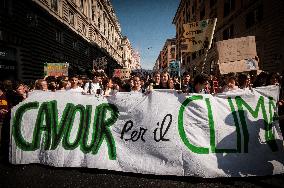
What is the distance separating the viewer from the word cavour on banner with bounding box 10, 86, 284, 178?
14.8 ft

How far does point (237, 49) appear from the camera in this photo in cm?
834

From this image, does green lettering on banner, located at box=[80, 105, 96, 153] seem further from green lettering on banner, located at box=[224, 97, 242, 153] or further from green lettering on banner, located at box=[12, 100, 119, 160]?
green lettering on banner, located at box=[224, 97, 242, 153]

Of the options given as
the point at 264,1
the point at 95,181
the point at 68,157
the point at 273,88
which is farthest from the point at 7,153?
the point at 264,1

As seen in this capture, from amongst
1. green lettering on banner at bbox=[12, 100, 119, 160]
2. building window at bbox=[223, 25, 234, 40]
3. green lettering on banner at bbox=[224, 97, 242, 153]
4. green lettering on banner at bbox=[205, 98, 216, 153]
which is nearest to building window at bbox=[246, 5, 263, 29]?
building window at bbox=[223, 25, 234, 40]

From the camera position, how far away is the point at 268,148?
4590mm

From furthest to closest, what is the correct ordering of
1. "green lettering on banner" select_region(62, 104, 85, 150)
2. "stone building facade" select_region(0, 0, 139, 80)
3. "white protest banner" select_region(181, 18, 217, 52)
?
"stone building facade" select_region(0, 0, 139, 80), "white protest banner" select_region(181, 18, 217, 52), "green lettering on banner" select_region(62, 104, 85, 150)

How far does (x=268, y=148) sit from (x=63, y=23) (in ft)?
64.4

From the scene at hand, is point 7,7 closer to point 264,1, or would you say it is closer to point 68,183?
point 68,183

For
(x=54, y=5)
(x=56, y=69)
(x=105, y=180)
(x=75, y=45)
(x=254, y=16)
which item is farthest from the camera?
(x=75, y=45)

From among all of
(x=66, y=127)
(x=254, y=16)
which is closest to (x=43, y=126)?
(x=66, y=127)

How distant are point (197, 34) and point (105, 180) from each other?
563cm

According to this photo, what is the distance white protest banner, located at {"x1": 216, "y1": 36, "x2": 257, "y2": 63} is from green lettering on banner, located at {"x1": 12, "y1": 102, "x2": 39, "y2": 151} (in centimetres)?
575

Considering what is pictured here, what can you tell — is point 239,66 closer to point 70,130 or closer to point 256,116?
point 256,116

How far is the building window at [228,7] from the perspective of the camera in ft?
80.0
